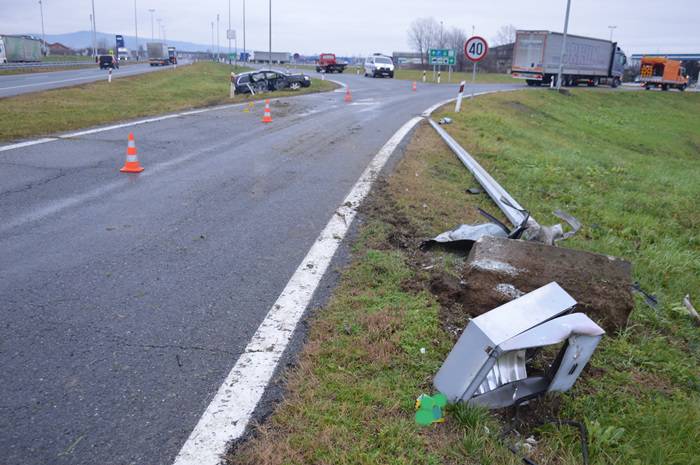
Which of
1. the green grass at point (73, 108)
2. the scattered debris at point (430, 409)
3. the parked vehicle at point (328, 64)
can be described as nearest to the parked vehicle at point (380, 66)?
the parked vehicle at point (328, 64)

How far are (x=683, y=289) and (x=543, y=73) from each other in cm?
4151

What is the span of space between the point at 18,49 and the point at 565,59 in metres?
51.7

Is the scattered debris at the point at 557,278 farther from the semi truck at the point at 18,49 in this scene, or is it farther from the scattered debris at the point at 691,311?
the semi truck at the point at 18,49

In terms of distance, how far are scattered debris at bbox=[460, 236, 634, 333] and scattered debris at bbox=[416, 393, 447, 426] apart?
1173 millimetres

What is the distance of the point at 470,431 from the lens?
2.65 metres

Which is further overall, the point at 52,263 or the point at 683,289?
the point at 683,289

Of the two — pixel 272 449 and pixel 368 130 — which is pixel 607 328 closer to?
pixel 272 449

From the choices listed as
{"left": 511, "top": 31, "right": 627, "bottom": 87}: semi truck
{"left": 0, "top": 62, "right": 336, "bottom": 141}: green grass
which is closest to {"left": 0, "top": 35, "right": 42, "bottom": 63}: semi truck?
{"left": 0, "top": 62, "right": 336, "bottom": 141}: green grass

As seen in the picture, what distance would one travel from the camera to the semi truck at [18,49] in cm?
5259

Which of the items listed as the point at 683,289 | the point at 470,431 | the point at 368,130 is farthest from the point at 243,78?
the point at 470,431

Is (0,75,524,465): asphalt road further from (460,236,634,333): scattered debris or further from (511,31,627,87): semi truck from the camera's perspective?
(511,31,627,87): semi truck

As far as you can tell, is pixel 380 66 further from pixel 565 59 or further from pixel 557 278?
pixel 557 278

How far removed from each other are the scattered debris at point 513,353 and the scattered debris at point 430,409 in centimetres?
7

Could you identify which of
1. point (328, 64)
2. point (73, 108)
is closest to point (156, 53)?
point (328, 64)
